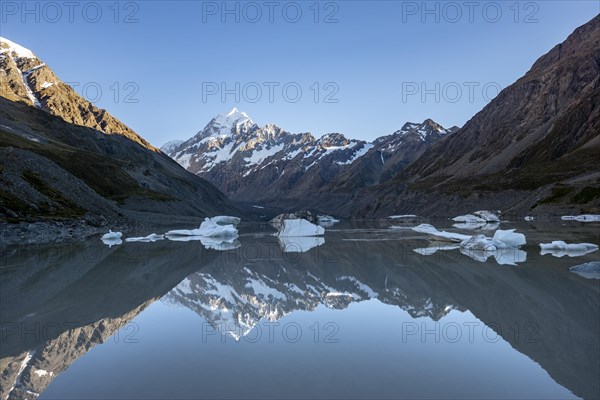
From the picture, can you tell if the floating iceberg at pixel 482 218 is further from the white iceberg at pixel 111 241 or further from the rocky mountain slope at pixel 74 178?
the white iceberg at pixel 111 241

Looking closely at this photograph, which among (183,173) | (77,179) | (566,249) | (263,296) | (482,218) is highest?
(183,173)

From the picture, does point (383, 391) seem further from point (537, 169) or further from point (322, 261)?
point (537, 169)

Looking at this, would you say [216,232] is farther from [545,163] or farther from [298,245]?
[545,163]

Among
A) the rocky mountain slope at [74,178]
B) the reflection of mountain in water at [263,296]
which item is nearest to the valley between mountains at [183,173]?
the rocky mountain slope at [74,178]

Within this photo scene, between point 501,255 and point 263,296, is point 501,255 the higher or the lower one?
the higher one

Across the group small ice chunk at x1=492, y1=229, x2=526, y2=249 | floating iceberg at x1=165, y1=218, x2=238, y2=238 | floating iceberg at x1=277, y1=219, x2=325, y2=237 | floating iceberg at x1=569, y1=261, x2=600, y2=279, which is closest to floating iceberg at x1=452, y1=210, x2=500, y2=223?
floating iceberg at x1=277, y1=219, x2=325, y2=237

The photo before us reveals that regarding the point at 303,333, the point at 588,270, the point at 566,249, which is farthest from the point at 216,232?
the point at 303,333
